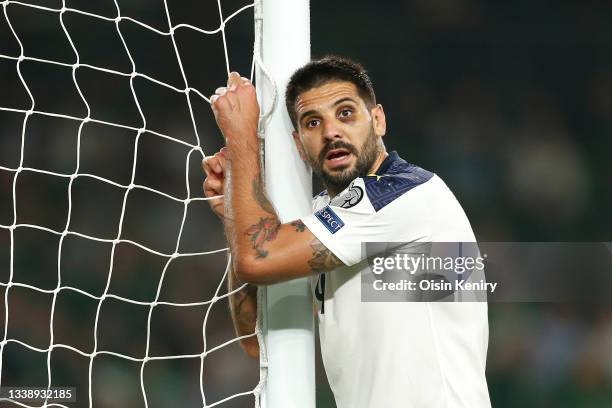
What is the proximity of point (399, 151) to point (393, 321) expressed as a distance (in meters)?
3.25

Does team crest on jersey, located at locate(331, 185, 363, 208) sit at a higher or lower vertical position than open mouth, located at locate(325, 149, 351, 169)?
lower

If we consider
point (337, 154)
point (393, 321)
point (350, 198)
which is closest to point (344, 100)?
point (337, 154)

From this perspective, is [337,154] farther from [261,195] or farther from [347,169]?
[261,195]

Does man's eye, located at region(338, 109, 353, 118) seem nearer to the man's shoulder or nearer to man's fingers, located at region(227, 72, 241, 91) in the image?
the man's shoulder

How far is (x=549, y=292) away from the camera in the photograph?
4105mm

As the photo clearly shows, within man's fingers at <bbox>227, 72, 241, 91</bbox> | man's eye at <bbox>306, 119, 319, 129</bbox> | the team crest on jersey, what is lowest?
the team crest on jersey

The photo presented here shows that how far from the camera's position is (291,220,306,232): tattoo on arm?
6.16 feet

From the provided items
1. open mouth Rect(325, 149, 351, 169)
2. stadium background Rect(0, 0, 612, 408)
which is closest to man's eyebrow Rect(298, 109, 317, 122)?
open mouth Rect(325, 149, 351, 169)

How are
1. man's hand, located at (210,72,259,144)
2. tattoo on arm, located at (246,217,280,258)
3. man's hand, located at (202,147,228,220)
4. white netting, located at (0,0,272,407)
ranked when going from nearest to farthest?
Answer: 1. tattoo on arm, located at (246,217,280,258)
2. man's hand, located at (210,72,259,144)
3. man's hand, located at (202,147,228,220)
4. white netting, located at (0,0,272,407)

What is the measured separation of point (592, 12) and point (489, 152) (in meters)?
1.20

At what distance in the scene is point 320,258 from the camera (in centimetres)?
186

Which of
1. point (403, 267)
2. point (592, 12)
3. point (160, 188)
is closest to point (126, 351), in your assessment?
point (160, 188)

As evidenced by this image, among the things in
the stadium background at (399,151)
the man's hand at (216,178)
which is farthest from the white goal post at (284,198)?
the stadium background at (399,151)

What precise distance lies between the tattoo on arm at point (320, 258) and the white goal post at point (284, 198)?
15 centimetres
